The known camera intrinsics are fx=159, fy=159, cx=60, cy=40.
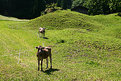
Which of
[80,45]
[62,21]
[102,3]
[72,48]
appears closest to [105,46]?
[80,45]

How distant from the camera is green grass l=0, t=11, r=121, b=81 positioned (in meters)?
15.6

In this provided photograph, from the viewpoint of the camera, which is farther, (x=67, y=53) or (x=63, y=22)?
(x=63, y=22)

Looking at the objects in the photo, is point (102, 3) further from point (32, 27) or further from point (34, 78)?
point (34, 78)

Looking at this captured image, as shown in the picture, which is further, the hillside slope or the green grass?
the hillside slope

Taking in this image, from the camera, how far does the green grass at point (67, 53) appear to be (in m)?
15.6

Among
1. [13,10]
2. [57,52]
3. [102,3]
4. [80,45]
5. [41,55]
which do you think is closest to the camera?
[41,55]

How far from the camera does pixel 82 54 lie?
2720cm

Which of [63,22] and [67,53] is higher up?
[63,22]

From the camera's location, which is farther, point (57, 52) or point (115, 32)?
point (115, 32)

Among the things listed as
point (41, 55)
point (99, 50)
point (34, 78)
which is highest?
point (41, 55)

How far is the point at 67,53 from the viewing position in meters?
26.9

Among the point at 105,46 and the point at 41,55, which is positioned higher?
the point at 41,55

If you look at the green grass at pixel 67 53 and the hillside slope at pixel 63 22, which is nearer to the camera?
the green grass at pixel 67 53

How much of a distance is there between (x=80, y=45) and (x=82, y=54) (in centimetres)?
518
